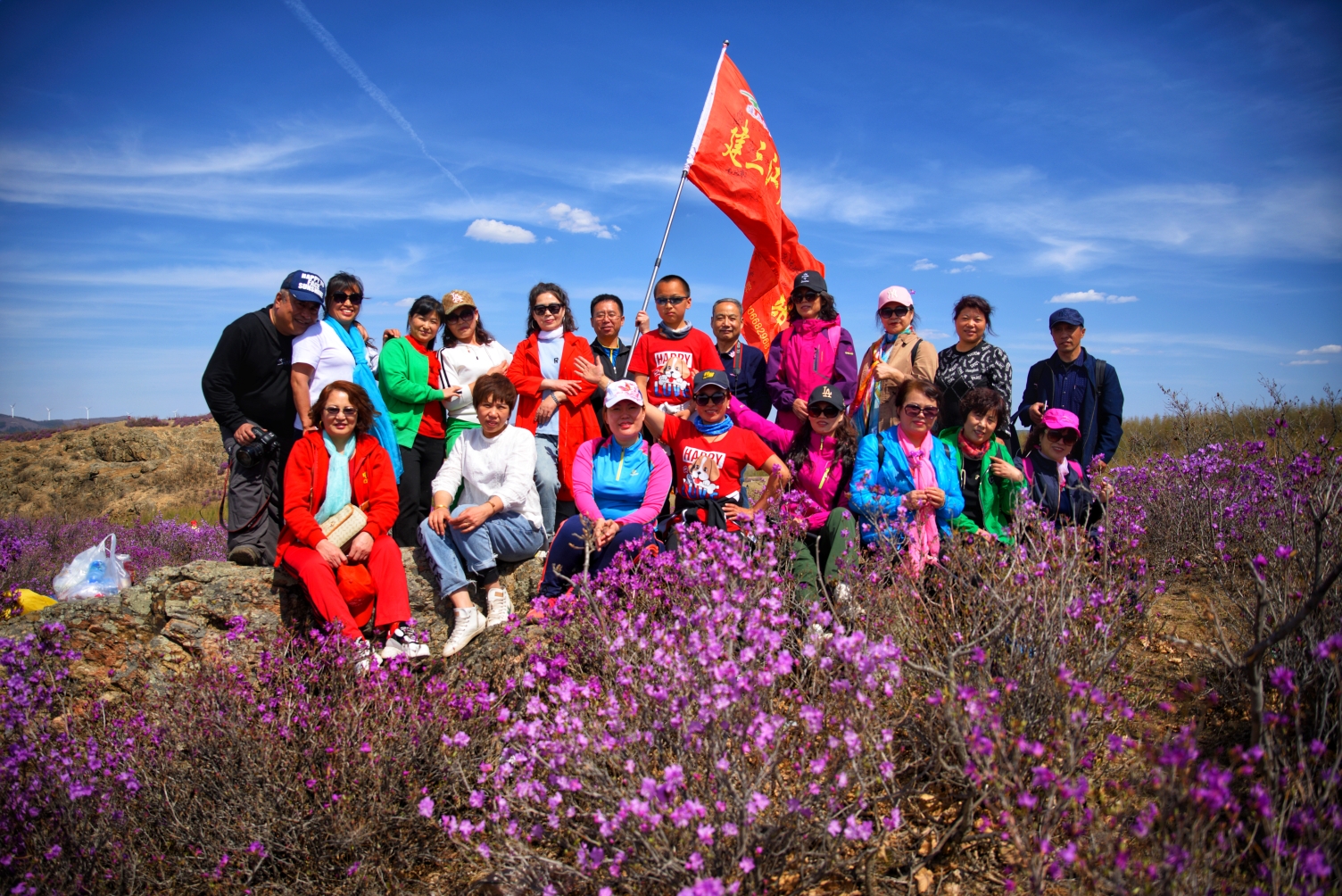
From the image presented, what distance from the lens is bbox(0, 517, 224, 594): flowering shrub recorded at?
7.72 metres

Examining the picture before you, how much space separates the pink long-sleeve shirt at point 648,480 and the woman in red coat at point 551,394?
17.9 inches

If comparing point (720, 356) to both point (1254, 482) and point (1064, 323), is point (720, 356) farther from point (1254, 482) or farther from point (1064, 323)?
point (1254, 482)

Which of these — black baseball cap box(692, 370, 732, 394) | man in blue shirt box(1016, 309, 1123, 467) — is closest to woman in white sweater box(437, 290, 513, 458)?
black baseball cap box(692, 370, 732, 394)

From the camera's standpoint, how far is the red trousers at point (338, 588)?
3652 millimetres

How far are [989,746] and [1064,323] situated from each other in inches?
167

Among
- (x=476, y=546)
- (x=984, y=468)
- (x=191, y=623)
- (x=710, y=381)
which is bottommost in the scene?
(x=191, y=623)

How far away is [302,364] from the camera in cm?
453

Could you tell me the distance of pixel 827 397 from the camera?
14.5ft

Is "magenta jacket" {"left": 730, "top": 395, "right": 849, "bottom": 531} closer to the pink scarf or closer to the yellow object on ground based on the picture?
the pink scarf

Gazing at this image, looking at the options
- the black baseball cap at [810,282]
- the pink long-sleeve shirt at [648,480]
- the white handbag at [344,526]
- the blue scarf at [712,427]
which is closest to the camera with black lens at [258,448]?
the white handbag at [344,526]

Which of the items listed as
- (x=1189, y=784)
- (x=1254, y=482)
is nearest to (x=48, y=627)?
(x=1189, y=784)

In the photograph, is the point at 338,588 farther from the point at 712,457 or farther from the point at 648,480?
the point at 712,457

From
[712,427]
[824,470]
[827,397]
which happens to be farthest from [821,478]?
[712,427]

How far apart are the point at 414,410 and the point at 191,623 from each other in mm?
1881
